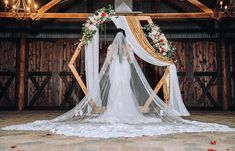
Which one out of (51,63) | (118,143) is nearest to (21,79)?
(51,63)

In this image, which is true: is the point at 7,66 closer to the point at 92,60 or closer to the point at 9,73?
the point at 9,73

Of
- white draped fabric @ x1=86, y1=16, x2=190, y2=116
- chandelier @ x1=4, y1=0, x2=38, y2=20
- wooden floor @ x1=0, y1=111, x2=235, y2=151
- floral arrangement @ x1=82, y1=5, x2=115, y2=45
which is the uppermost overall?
chandelier @ x1=4, y1=0, x2=38, y2=20

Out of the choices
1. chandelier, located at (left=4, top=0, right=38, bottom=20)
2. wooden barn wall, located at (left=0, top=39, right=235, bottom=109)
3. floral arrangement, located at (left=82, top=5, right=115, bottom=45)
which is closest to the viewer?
chandelier, located at (left=4, top=0, right=38, bottom=20)

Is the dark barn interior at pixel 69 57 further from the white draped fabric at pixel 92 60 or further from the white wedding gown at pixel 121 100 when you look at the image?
the white wedding gown at pixel 121 100

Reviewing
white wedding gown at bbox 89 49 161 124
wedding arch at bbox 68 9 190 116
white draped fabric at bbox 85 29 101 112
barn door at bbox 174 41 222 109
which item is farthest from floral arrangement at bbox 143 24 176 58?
barn door at bbox 174 41 222 109

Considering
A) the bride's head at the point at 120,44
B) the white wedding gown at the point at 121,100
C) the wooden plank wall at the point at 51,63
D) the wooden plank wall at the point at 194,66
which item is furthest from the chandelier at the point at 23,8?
the wooden plank wall at the point at 194,66

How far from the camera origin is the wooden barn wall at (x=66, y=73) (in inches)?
404

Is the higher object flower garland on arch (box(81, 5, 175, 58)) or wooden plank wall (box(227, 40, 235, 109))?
flower garland on arch (box(81, 5, 175, 58))

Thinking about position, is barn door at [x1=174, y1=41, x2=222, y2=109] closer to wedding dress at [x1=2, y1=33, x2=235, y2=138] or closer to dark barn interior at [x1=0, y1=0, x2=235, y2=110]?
dark barn interior at [x1=0, y1=0, x2=235, y2=110]

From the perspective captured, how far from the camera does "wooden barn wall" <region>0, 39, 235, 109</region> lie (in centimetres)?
1025

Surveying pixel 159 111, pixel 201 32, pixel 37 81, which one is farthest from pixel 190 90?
pixel 37 81

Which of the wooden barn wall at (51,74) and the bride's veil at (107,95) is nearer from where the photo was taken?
the bride's veil at (107,95)

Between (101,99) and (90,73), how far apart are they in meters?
1.10

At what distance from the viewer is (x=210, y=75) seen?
10.4 m
